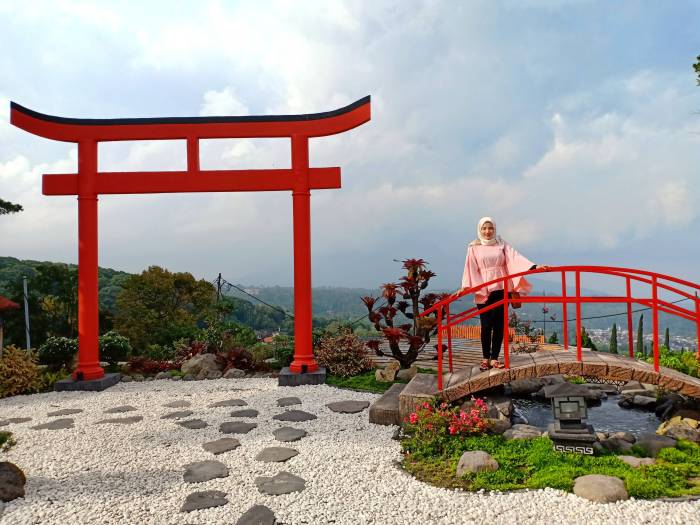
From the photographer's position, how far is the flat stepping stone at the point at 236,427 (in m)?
5.68

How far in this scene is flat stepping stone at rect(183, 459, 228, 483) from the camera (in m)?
4.34

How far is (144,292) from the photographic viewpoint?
1733 cm

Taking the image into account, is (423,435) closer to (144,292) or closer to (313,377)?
(313,377)

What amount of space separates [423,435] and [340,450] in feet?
2.79

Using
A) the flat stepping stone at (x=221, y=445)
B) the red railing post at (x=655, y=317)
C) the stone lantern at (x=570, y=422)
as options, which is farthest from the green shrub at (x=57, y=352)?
the red railing post at (x=655, y=317)

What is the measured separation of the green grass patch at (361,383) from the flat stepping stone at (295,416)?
4.78 feet

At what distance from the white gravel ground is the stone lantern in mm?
862

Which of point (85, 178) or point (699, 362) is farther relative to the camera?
point (85, 178)

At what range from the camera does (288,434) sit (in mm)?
5461

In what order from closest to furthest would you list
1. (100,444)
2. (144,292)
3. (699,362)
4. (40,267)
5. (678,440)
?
(678,440), (100,444), (699,362), (40,267), (144,292)

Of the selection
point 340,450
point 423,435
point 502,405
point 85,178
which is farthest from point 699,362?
point 85,178

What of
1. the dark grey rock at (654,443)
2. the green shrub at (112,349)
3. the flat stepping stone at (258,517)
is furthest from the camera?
the green shrub at (112,349)

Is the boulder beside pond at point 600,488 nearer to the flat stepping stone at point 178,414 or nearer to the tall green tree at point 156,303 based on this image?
the flat stepping stone at point 178,414

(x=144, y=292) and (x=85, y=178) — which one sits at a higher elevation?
(x=85, y=178)
